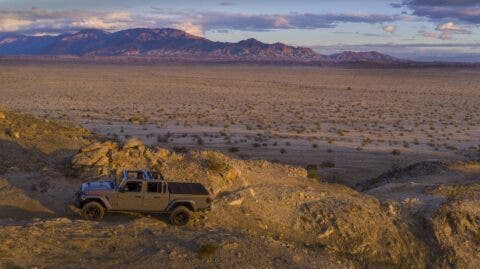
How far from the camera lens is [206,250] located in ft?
36.9

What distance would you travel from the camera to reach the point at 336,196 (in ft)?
50.4

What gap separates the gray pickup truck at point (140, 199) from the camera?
12.7 m

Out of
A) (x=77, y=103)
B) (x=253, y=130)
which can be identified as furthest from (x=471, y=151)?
(x=77, y=103)

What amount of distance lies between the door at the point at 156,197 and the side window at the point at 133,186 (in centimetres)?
17

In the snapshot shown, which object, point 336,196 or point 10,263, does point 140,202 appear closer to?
point 10,263

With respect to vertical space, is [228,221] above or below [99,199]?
below

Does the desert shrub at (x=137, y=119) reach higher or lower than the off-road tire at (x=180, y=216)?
lower

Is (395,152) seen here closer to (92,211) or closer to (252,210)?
(252,210)

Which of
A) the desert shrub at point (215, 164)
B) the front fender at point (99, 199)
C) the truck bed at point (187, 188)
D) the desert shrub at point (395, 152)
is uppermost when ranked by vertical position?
the desert shrub at point (215, 164)

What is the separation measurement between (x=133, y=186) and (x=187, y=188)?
121cm

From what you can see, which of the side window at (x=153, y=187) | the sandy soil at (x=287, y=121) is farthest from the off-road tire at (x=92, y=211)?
the sandy soil at (x=287, y=121)

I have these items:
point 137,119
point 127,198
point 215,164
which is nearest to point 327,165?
point 215,164

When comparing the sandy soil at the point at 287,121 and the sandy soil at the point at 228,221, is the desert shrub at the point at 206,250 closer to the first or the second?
the sandy soil at the point at 228,221

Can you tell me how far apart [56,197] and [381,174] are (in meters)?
13.5
